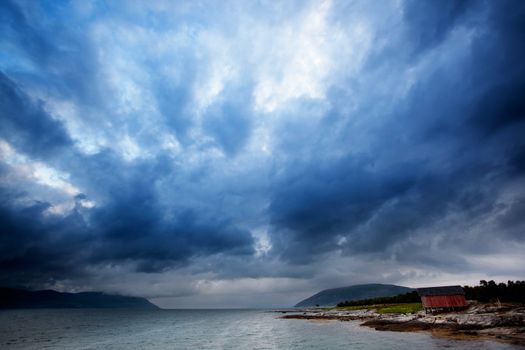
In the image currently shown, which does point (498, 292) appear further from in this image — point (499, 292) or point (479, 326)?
point (479, 326)

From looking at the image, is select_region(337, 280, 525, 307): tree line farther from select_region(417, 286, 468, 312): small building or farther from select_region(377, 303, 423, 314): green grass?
select_region(377, 303, 423, 314): green grass

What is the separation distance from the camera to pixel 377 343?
160 feet

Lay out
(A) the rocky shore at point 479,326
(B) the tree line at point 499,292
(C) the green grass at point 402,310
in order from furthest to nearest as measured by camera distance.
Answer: (C) the green grass at point 402,310 → (B) the tree line at point 499,292 → (A) the rocky shore at point 479,326

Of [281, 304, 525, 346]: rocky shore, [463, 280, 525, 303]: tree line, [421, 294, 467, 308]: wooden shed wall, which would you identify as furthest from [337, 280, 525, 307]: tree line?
[281, 304, 525, 346]: rocky shore

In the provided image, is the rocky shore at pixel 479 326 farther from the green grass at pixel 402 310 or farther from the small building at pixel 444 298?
the green grass at pixel 402 310

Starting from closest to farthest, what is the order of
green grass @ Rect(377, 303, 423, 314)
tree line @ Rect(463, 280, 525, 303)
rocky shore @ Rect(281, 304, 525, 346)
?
1. rocky shore @ Rect(281, 304, 525, 346)
2. tree line @ Rect(463, 280, 525, 303)
3. green grass @ Rect(377, 303, 423, 314)

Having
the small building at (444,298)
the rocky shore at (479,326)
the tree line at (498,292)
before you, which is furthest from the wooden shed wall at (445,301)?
the rocky shore at (479,326)

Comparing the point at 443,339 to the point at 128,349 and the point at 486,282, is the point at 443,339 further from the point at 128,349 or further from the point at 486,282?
the point at 486,282

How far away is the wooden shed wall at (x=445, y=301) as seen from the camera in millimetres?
82938

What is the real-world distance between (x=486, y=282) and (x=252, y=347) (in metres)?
89.9

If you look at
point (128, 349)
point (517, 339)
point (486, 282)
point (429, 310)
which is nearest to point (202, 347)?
point (128, 349)

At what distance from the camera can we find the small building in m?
83.1

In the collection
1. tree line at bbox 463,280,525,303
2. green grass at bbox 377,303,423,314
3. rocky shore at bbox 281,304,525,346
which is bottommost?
rocky shore at bbox 281,304,525,346

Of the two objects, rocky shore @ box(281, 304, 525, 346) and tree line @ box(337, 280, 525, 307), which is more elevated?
tree line @ box(337, 280, 525, 307)
